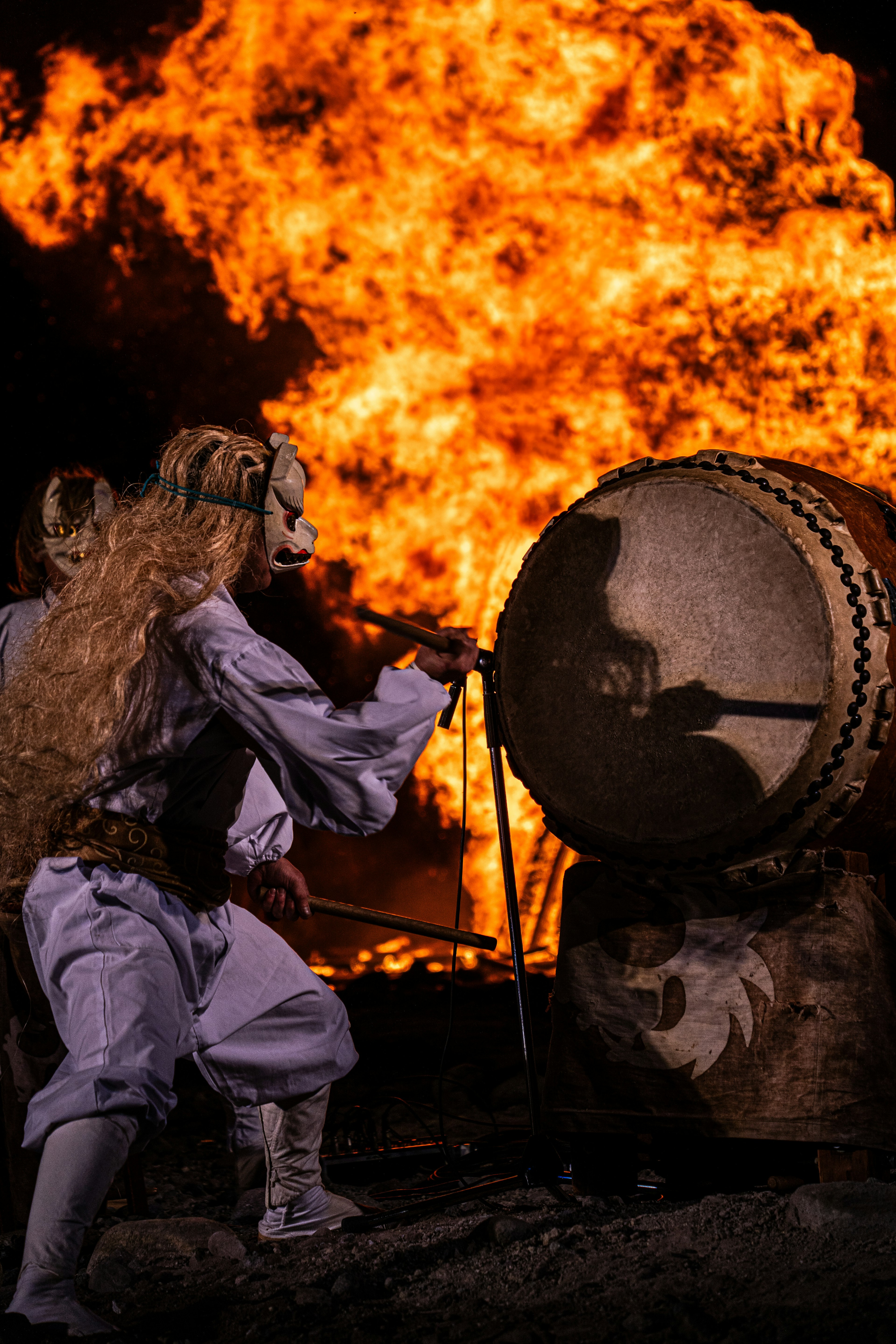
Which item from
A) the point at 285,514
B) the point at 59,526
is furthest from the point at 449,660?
the point at 59,526

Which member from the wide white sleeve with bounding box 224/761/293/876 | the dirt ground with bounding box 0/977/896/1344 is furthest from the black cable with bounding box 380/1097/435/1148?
the wide white sleeve with bounding box 224/761/293/876

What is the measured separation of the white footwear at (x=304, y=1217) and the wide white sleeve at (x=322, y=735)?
799 millimetres

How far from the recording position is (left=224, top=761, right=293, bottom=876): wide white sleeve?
2406mm

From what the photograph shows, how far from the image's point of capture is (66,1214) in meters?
1.68

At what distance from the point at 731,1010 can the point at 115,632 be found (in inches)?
52.5

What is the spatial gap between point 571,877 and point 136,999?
94cm

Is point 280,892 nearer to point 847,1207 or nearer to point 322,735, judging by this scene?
point 322,735

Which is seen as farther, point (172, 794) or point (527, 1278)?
point (172, 794)

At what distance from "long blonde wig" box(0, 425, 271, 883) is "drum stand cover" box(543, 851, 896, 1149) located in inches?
38.4

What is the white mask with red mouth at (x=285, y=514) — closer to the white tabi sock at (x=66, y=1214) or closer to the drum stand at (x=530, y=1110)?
the drum stand at (x=530, y=1110)

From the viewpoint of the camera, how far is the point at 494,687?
2469 mm

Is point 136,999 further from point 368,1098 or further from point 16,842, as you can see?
point 368,1098

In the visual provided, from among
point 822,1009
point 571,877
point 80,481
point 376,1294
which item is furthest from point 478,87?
point 376,1294

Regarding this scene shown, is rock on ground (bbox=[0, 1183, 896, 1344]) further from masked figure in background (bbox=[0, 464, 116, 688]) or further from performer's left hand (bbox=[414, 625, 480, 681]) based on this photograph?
masked figure in background (bbox=[0, 464, 116, 688])
